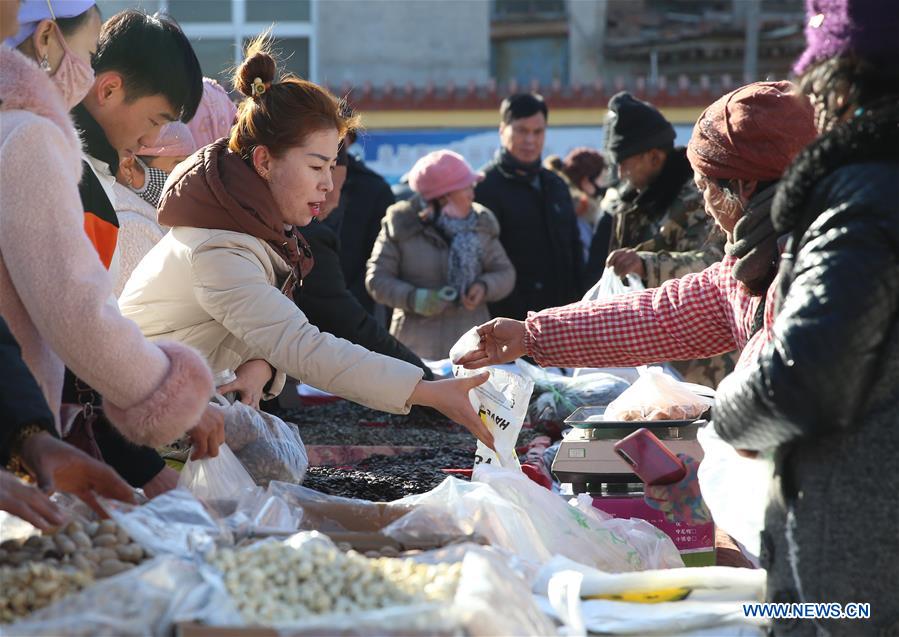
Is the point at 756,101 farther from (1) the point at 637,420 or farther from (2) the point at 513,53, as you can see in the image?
(2) the point at 513,53

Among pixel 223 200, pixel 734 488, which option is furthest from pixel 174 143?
pixel 734 488

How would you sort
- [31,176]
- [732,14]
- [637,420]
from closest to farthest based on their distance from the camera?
[31,176], [637,420], [732,14]

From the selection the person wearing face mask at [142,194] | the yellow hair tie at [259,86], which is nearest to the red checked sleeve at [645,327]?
the yellow hair tie at [259,86]

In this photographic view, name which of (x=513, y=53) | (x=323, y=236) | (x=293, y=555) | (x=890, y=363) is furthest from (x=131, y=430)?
(x=513, y=53)

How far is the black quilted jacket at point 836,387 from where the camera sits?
64.1 inches

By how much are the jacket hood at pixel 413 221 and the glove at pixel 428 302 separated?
1.06 ft

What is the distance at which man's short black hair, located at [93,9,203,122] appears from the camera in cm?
263

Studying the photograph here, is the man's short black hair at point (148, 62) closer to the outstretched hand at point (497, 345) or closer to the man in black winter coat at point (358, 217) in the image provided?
the outstretched hand at point (497, 345)

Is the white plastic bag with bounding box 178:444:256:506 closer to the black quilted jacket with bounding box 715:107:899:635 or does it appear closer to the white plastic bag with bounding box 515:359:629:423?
the black quilted jacket with bounding box 715:107:899:635

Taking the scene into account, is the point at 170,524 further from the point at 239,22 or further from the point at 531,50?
the point at 531,50

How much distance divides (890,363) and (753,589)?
0.52 meters

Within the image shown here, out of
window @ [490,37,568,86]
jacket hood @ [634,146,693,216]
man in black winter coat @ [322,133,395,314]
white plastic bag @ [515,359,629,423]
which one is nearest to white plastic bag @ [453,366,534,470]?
white plastic bag @ [515,359,629,423]

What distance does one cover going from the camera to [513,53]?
65.8 feet

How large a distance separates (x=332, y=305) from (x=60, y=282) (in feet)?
7.68
